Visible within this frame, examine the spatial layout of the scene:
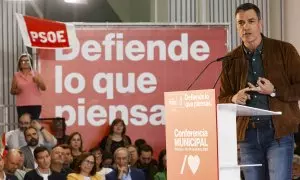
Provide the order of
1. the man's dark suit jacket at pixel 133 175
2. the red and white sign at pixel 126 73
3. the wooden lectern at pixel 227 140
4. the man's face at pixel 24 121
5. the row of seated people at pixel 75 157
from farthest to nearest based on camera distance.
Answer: the red and white sign at pixel 126 73 → the man's face at pixel 24 121 → the man's dark suit jacket at pixel 133 175 → the row of seated people at pixel 75 157 → the wooden lectern at pixel 227 140

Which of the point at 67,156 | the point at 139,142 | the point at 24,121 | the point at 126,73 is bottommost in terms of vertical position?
the point at 67,156

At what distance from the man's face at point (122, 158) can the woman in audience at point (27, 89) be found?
120 centimetres

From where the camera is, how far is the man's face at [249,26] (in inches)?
135

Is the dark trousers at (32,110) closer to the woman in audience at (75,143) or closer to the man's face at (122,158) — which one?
the woman in audience at (75,143)

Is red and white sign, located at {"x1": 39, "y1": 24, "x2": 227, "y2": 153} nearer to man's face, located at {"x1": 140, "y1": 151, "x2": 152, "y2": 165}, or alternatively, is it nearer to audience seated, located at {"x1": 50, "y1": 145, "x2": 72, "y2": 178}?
man's face, located at {"x1": 140, "y1": 151, "x2": 152, "y2": 165}

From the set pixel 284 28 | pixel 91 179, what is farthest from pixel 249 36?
pixel 284 28

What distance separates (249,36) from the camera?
3.46m

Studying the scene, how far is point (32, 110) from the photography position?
303 inches

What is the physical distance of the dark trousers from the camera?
25.2 feet

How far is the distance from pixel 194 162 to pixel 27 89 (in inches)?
201

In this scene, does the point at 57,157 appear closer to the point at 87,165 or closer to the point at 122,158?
the point at 87,165

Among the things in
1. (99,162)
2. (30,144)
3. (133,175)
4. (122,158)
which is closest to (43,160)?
(30,144)

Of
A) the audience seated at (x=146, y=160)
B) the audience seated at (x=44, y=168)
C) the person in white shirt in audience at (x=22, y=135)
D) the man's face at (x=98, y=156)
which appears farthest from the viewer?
the audience seated at (x=146, y=160)

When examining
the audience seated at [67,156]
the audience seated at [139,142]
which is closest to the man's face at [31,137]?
the audience seated at [67,156]
